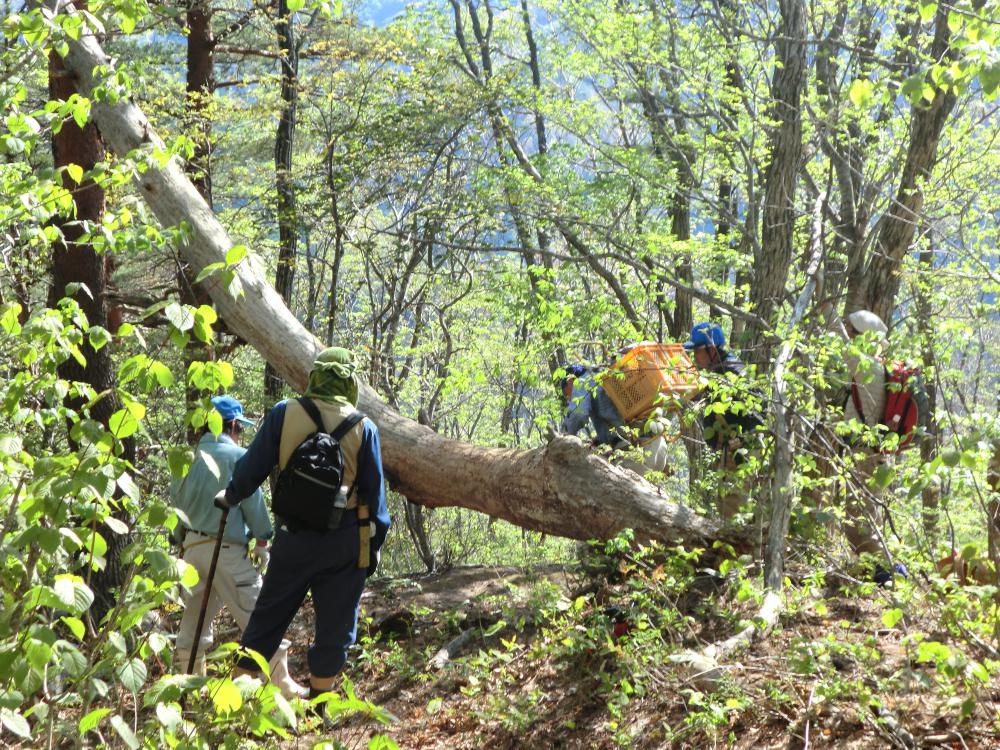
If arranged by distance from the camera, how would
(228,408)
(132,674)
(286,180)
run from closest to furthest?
1. (132,674)
2. (228,408)
3. (286,180)

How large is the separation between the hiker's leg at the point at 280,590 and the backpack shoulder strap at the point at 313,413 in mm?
555

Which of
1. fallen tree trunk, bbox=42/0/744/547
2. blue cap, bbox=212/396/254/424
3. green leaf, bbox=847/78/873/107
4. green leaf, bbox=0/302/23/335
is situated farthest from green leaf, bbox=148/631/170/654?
fallen tree trunk, bbox=42/0/744/547

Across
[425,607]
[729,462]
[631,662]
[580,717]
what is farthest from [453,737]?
[729,462]

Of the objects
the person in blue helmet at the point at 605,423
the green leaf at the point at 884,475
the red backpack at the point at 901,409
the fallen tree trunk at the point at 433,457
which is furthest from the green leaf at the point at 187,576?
the red backpack at the point at 901,409

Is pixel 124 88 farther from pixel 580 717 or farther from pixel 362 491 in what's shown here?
pixel 580 717

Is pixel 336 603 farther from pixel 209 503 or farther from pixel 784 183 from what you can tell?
pixel 784 183

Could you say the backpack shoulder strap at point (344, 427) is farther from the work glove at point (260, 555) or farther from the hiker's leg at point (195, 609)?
the work glove at point (260, 555)

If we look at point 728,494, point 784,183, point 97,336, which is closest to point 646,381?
point 728,494

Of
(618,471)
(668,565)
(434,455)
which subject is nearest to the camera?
(668,565)

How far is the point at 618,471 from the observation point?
658 cm

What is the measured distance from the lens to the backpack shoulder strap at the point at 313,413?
15.8ft

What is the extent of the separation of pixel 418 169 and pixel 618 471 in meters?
6.75

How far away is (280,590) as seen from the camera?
15.9 feet

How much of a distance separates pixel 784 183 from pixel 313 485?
4605 millimetres
